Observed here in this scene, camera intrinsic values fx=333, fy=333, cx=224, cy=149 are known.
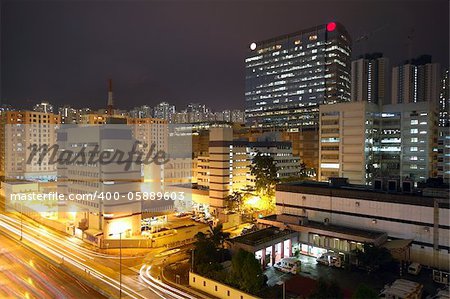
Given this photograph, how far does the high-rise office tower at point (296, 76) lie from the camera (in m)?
88.4

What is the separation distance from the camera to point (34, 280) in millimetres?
20172

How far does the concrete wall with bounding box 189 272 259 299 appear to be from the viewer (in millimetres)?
16550

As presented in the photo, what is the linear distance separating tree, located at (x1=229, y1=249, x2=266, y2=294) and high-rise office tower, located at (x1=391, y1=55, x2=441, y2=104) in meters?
81.6

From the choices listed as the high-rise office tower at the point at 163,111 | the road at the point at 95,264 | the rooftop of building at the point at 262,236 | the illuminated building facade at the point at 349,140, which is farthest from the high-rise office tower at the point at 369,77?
the road at the point at 95,264

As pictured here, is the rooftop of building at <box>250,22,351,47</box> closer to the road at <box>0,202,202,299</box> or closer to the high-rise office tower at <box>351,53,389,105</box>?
the high-rise office tower at <box>351,53,389,105</box>

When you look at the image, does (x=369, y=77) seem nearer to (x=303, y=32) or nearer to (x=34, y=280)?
(x=303, y=32)

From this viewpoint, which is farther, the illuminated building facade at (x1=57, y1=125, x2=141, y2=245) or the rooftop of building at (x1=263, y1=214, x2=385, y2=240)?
the illuminated building facade at (x1=57, y1=125, x2=141, y2=245)

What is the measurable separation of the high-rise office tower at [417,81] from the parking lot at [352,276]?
7470cm

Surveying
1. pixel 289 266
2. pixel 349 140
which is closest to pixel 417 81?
pixel 349 140

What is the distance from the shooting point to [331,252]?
22406mm

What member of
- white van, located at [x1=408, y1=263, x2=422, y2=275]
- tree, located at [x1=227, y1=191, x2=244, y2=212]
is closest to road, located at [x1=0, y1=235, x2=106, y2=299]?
white van, located at [x1=408, y1=263, x2=422, y2=275]

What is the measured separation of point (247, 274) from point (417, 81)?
84.6 meters

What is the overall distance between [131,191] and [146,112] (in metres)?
100

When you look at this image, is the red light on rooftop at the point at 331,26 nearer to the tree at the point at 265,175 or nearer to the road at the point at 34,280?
the tree at the point at 265,175
